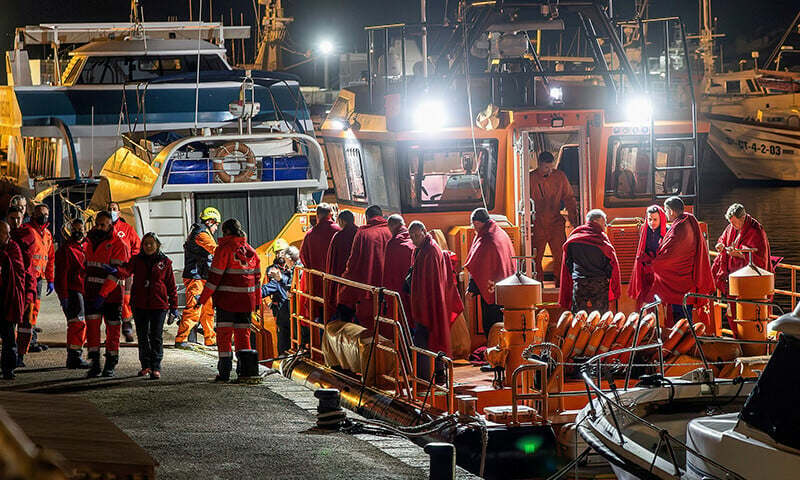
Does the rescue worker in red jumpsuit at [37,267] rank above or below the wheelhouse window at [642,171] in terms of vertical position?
below

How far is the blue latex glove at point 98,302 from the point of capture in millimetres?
9977

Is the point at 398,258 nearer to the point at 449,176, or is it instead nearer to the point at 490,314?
the point at 490,314

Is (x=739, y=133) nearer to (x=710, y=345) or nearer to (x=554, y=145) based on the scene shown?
(x=554, y=145)

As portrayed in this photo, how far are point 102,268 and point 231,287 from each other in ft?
4.08

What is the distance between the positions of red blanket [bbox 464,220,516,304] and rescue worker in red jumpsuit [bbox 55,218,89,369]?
3657mm

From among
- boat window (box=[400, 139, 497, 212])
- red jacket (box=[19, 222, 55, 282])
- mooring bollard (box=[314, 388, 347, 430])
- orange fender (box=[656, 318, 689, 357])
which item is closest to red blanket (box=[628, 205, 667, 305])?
orange fender (box=[656, 318, 689, 357])

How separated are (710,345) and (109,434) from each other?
7054mm

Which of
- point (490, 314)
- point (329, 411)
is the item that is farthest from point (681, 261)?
point (329, 411)

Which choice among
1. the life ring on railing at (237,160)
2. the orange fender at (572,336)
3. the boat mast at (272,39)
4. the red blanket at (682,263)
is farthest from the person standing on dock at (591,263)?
the boat mast at (272,39)

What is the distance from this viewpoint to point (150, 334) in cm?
984

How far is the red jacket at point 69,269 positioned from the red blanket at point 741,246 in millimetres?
6307

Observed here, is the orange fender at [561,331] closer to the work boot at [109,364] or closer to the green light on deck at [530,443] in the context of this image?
the green light on deck at [530,443]

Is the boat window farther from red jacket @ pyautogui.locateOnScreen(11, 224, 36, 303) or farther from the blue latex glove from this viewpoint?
red jacket @ pyautogui.locateOnScreen(11, 224, 36, 303)

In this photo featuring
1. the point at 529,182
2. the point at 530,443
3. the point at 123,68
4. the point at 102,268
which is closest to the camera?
the point at 530,443
